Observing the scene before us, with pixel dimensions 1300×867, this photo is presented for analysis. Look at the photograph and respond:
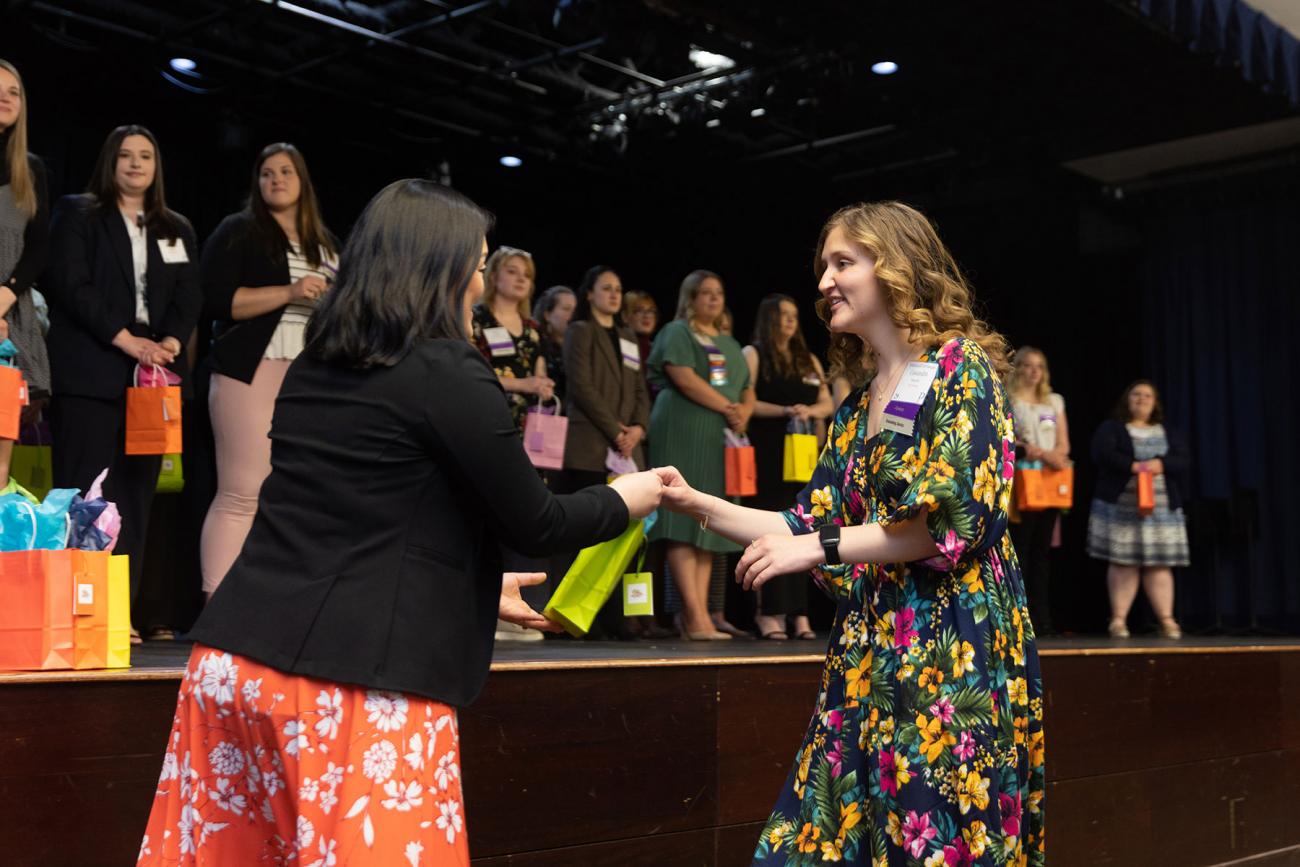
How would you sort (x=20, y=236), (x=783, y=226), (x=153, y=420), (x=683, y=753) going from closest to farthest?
(x=683, y=753), (x=20, y=236), (x=153, y=420), (x=783, y=226)

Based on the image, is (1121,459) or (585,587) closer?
(585,587)

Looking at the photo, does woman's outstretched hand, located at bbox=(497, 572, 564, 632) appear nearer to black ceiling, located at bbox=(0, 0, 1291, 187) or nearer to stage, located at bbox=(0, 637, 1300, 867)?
stage, located at bbox=(0, 637, 1300, 867)

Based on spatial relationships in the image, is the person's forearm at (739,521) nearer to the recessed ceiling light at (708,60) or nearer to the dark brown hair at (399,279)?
the dark brown hair at (399,279)

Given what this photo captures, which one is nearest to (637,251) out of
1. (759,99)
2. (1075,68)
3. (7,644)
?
(759,99)

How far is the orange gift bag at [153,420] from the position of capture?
325 centimetres

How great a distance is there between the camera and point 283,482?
1.36 m

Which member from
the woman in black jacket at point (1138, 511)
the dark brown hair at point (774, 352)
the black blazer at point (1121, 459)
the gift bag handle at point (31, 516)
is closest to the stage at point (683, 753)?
the gift bag handle at point (31, 516)

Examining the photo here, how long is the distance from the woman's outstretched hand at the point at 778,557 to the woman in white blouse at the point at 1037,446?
501 centimetres

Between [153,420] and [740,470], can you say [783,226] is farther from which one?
[153,420]

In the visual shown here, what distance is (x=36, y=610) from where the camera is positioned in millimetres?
2121

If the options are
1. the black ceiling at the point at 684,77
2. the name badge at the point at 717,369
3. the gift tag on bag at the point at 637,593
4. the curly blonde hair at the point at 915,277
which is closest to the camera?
the curly blonde hair at the point at 915,277

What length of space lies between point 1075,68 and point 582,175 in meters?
3.66

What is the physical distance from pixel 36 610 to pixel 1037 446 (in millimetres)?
5227

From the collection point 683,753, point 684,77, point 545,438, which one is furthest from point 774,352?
point 684,77
